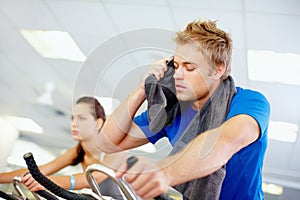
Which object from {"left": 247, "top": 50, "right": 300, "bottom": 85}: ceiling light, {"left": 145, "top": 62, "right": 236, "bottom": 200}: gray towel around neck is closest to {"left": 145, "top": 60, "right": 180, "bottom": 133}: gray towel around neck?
{"left": 145, "top": 62, "right": 236, "bottom": 200}: gray towel around neck

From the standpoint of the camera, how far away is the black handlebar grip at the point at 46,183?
1.64ft

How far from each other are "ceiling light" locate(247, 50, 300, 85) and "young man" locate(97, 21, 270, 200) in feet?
5.82

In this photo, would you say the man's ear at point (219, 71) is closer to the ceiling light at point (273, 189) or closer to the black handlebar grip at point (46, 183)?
the black handlebar grip at point (46, 183)

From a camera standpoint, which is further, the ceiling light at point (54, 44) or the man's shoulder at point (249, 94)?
the ceiling light at point (54, 44)

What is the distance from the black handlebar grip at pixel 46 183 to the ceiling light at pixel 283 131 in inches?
122

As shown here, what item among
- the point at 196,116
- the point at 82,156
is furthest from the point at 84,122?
the point at 82,156

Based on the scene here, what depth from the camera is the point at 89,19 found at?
262 centimetres

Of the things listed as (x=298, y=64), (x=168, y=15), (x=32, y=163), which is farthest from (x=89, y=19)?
(x=32, y=163)

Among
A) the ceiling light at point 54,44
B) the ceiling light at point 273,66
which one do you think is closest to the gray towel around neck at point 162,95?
the ceiling light at point 273,66

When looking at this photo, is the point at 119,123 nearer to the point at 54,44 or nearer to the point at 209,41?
the point at 209,41

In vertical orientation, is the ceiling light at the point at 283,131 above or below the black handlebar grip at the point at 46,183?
below

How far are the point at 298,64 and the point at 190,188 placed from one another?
2.02m

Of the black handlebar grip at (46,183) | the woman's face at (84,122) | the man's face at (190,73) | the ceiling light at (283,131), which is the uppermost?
the man's face at (190,73)

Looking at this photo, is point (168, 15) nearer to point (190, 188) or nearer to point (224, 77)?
point (224, 77)
